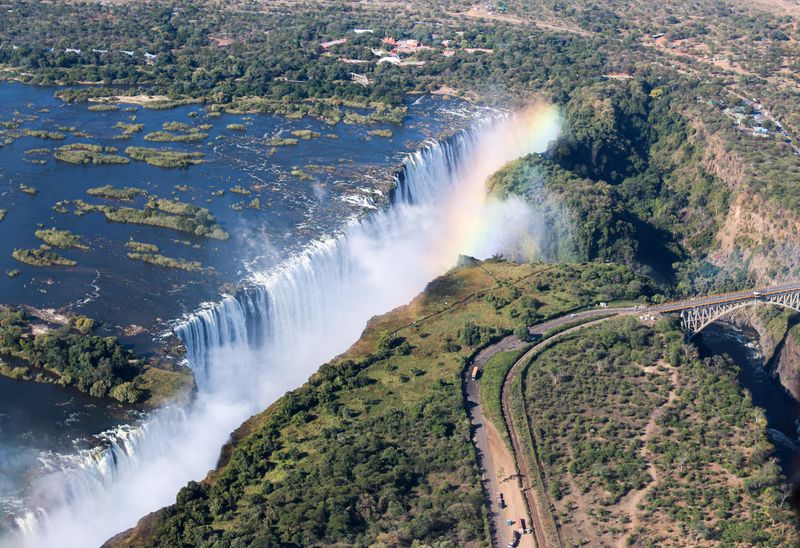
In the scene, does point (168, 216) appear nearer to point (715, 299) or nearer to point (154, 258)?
point (154, 258)

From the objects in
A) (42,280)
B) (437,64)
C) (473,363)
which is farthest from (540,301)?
(437,64)

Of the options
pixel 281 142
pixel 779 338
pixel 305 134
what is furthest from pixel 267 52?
pixel 779 338

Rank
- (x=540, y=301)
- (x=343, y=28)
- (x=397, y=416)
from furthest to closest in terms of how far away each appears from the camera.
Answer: (x=343, y=28) → (x=540, y=301) → (x=397, y=416)

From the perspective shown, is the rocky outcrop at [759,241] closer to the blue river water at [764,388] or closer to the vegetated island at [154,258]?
the blue river water at [764,388]

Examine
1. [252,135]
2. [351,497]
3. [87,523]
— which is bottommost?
[87,523]

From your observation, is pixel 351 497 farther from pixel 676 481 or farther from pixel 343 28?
pixel 343 28

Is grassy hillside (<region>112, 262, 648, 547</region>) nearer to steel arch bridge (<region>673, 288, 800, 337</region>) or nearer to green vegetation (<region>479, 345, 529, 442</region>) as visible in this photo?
green vegetation (<region>479, 345, 529, 442</region>)

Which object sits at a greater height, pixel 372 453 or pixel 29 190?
pixel 29 190
